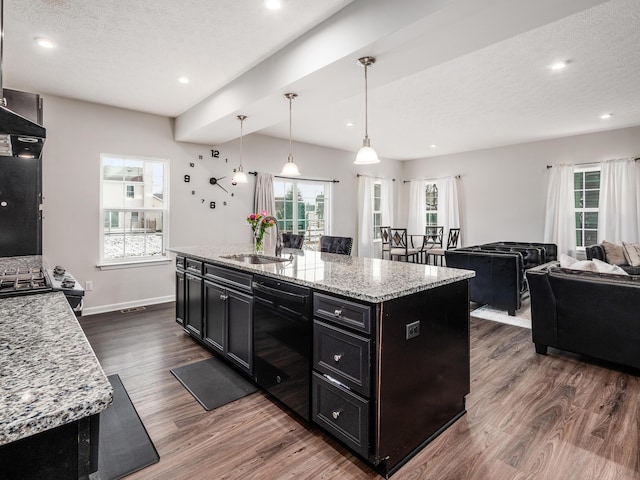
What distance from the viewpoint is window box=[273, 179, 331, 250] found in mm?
6500

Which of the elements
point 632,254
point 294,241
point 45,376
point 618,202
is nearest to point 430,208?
point 618,202

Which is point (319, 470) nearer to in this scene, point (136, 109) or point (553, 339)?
point (553, 339)

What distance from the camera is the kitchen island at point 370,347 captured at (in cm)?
171

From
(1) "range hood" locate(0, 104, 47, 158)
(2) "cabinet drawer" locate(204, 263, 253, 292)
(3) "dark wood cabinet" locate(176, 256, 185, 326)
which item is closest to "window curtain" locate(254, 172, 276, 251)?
(3) "dark wood cabinet" locate(176, 256, 185, 326)

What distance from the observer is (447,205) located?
312 inches

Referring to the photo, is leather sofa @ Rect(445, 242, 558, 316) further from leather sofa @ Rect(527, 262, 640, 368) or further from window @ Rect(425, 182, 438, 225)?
window @ Rect(425, 182, 438, 225)

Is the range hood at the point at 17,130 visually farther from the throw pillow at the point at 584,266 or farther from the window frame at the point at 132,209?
the throw pillow at the point at 584,266

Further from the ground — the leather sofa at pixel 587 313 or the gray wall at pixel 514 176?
the gray wall at pixel 514 176

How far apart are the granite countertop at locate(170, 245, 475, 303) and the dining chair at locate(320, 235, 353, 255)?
0.75 meters

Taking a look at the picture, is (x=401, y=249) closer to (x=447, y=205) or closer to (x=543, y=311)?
(x=447, y=205)

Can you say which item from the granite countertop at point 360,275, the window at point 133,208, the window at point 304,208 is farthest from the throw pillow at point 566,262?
the window at point 133,208

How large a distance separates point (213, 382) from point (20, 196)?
2090 millimetres

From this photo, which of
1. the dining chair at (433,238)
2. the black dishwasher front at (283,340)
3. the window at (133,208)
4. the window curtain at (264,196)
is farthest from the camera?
the dining chair at (433,238)

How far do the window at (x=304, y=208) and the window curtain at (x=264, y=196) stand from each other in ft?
0.86
